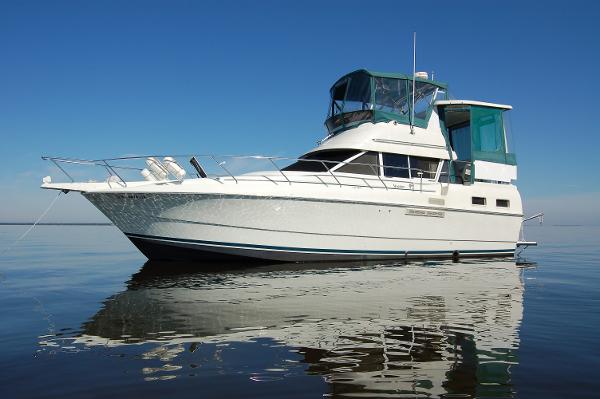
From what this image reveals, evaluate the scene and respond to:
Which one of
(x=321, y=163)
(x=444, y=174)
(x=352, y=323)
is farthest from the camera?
(x=444, y=174)

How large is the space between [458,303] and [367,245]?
5.64 meters

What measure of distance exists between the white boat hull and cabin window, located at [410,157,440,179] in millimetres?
1233

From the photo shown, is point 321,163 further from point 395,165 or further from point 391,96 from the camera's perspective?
point 391,96

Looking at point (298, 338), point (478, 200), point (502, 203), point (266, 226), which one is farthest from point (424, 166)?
point (298, 338)

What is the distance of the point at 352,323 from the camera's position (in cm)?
537

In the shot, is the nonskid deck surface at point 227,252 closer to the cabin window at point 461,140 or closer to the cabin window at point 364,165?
the cabin window at point 364,165

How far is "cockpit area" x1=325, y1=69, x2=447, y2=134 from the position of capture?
14.0 m

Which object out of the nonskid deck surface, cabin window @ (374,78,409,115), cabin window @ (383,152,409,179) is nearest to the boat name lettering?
cabin window @ (383,152,409,179)

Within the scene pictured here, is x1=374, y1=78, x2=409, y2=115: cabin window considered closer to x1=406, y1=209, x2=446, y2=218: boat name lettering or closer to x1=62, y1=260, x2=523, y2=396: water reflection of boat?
x1=406, y1=209, x2=446, y2=218: boat name lettering

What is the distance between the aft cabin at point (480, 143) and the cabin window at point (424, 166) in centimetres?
65

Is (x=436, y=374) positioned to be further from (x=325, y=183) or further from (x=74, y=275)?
(x=74, y=275)

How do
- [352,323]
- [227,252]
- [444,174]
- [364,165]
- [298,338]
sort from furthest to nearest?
1. [444,174]
2. [364,165]
3. [227,252]
4. [352,323]
5. [298,338]

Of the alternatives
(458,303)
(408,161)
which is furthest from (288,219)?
(458,303)

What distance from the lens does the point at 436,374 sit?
3543 millimetres
